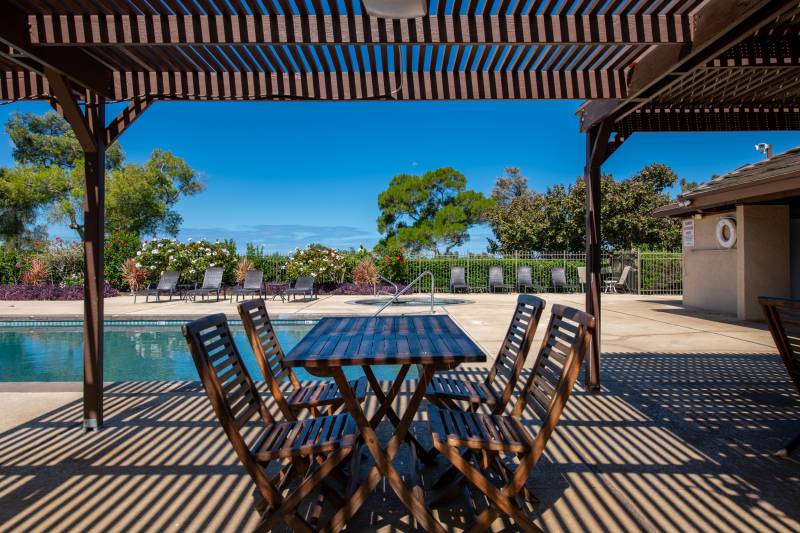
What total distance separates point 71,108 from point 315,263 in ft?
39.0

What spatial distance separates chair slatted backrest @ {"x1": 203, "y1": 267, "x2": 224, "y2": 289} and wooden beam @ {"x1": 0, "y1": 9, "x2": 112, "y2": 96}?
9.49 m

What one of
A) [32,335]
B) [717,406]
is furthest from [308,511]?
[32,335]

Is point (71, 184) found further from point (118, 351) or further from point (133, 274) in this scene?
point (118, 351)

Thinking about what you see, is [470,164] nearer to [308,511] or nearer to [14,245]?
[14,245]

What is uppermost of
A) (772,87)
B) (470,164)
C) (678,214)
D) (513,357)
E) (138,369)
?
(470,164)

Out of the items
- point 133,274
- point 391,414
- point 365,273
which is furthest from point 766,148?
point 133,274

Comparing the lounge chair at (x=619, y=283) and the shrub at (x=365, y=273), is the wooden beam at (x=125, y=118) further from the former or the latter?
the lounge chair at (x=619, y=283)

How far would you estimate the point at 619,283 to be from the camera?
50.7 ft

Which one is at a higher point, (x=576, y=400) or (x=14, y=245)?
(x=14, y=245)

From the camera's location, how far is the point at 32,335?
26.7 feet

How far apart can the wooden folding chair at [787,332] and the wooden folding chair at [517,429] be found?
137 cm

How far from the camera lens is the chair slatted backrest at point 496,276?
1579 cm

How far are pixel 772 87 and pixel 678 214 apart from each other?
7.03 meters

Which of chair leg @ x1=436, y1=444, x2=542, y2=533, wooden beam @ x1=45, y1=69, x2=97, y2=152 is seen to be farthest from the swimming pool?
chair leg @ x1=436, y1=444, x2=542, y2=533
